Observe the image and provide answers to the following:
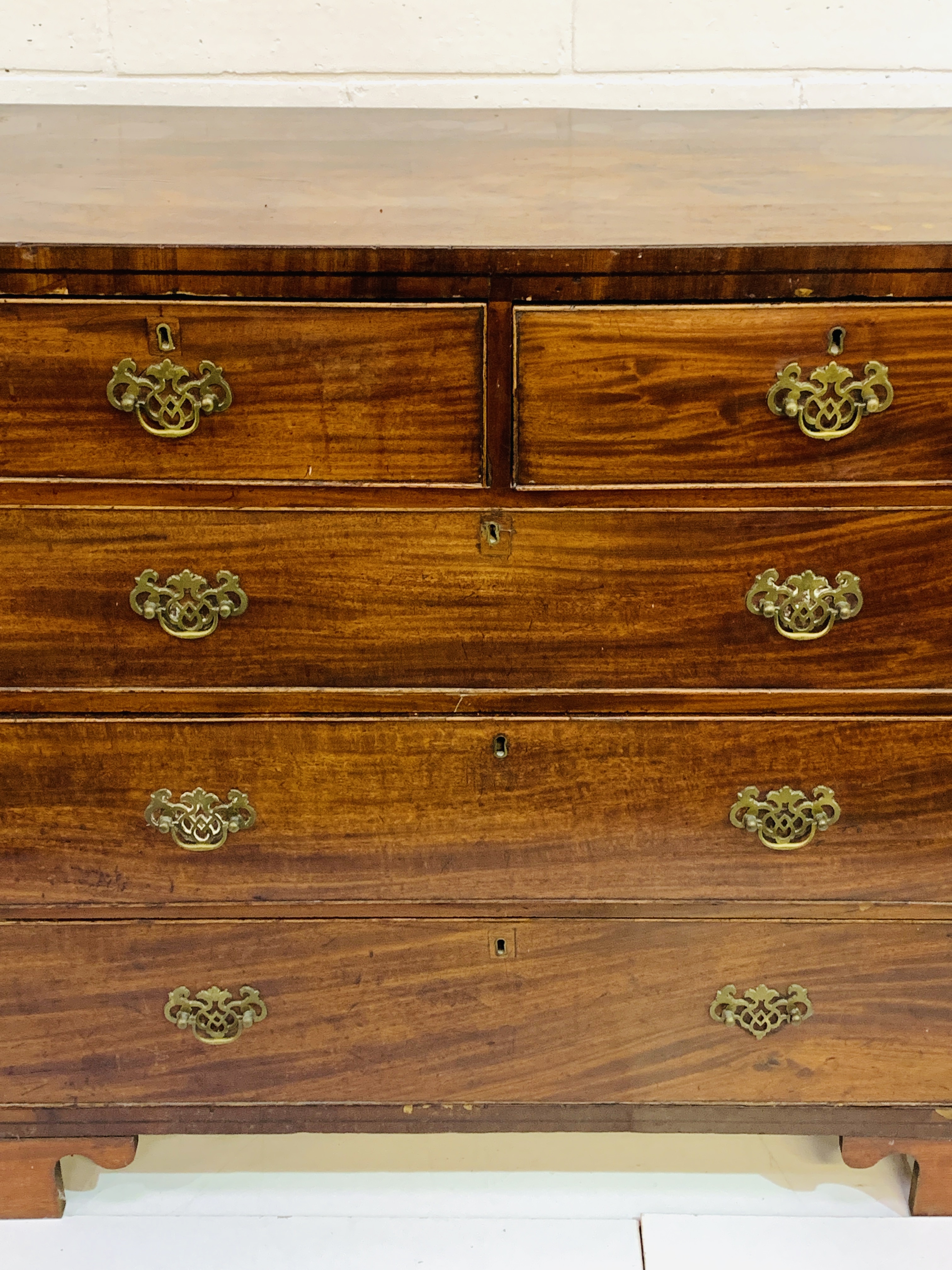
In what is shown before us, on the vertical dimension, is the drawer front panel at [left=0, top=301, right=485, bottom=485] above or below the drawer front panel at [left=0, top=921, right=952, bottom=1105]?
above

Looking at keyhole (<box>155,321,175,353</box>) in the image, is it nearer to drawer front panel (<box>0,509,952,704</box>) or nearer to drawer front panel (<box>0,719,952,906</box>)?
drawer front panel (<box>0,509,952,704</box>)

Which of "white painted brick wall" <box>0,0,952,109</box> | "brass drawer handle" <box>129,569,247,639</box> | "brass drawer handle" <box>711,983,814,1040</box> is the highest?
"white painted brick wall" <box>0,0,952,109</box>

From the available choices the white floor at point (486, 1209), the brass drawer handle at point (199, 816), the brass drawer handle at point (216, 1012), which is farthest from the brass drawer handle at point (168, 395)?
the white floor at point (486, 1209)

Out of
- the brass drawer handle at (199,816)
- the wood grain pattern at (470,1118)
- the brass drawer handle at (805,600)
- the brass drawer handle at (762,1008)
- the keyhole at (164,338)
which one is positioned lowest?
the wood grain pattern at (470,1118)

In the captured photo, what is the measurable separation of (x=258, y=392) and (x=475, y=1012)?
717 mm

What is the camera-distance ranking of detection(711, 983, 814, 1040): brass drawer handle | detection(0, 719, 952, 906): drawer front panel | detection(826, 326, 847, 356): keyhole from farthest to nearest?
detection(711, 983, 814, 1040): brass drawer handle < detection(0, 719, 952, 906): drawer front panel < detection(826, 326, 847, 356): keyhole

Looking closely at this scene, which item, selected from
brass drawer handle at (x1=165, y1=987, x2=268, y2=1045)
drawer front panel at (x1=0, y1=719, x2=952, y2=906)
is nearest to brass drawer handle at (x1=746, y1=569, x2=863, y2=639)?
drawer front panel at (x1=0, y1=719, x2=952, y2=906)

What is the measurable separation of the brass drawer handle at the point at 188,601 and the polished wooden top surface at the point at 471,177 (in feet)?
1.01

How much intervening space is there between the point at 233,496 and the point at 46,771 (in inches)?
14.2

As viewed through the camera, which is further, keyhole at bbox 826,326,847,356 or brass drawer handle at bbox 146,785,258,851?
brass drawer handle at bbox 146,785,258,851

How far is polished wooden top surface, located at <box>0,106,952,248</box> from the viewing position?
100 centimetres

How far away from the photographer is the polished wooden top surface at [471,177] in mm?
1001

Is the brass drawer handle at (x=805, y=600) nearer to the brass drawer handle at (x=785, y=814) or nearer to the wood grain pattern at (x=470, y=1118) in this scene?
the brass drawer handle at (x=785, y=814)

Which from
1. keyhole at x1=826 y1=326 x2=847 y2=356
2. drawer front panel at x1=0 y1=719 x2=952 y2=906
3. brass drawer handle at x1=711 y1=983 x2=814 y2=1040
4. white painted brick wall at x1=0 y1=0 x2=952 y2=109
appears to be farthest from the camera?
white painted brick wall at x1=0 y1=0 x2=952 y2=109
